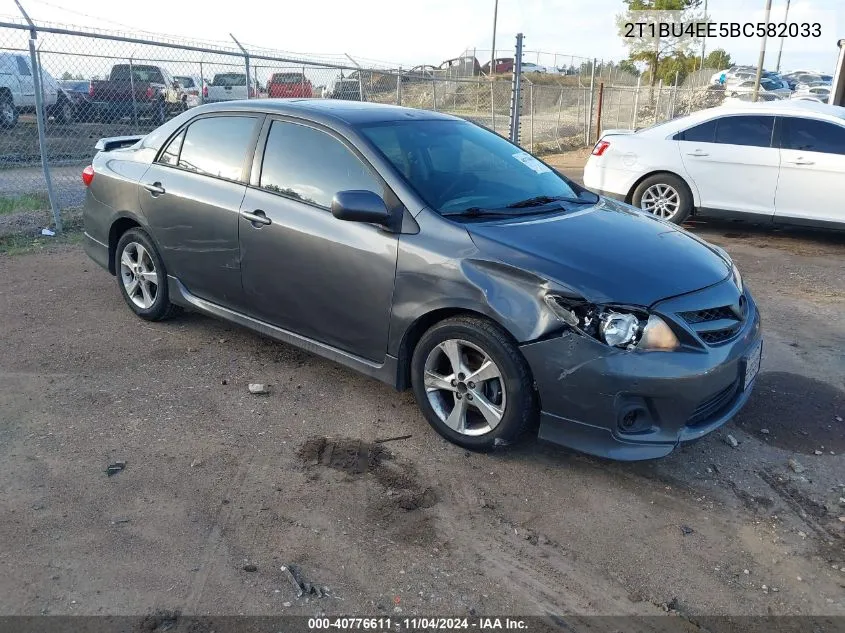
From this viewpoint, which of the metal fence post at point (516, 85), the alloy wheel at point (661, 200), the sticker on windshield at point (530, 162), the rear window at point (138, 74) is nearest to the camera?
the sticker on windshield at point (530, 162)

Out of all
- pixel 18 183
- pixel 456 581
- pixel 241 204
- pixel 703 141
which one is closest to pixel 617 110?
pixel 703 141

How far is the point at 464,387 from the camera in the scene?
3.70m

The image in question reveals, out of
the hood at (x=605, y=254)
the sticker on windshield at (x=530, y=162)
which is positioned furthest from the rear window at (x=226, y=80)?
the hood at (x=605, y=254)

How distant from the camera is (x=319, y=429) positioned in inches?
159

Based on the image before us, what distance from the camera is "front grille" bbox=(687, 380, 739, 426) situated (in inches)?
137

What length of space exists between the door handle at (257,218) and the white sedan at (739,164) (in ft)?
19.0

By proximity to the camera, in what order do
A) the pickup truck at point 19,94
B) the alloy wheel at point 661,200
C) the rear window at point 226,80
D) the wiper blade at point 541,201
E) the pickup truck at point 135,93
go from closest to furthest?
the wiper blade at point 541,201
the alloy wheel at point 661,200
the pickup truck at point 135,93
the pickup truck at point 19,94
the rear window at point 226,80

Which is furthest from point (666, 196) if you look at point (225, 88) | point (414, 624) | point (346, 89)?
point (225, 88)

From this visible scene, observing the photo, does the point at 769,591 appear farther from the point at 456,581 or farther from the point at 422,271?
the point at 422,271

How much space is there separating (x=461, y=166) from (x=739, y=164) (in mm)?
5553

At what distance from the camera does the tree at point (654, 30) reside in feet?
98.8

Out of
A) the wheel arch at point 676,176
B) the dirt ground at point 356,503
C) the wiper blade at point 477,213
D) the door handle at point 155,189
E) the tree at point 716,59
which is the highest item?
the tree at point 716,59

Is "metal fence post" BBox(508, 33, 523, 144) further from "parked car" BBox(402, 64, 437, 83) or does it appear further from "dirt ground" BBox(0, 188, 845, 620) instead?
"dirt ground" BBox(0, 188, 845, 620)

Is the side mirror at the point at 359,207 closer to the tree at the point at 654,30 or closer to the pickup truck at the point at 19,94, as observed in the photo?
the pickup truck at the point at 19,94
